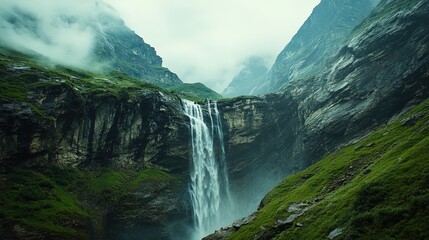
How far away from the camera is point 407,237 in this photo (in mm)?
23328

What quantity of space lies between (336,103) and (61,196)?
259ft

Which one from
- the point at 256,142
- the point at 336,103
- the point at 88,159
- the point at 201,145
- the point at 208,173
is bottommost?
the point at 208,173

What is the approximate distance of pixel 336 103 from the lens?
3959 inches

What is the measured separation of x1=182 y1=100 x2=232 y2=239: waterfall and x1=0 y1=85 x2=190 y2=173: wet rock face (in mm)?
4550

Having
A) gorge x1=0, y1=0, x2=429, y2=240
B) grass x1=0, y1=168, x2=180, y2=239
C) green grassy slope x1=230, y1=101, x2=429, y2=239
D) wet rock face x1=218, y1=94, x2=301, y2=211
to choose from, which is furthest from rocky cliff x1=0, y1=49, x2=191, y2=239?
green grassy slope x1=230, y1=101, x2=429, y2=239

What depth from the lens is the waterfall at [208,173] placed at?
313ft

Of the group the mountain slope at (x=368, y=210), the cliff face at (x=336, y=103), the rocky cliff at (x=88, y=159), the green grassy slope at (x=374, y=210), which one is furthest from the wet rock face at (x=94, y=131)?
the green grassy slope at (x=374, y=210)

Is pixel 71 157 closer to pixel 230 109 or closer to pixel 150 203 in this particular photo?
pixel 150 203

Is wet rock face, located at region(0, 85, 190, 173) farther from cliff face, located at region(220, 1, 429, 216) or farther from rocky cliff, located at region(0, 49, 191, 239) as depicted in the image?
cliff face, located at region(220, 1, 429, 216)

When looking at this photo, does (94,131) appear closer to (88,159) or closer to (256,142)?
(88,159)

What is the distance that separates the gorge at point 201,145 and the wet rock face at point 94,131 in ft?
1.01

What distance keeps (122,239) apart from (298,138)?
64.7 meters

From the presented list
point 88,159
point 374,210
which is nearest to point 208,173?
point 88,159

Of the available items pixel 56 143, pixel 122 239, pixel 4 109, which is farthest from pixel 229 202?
pixel 4 109
